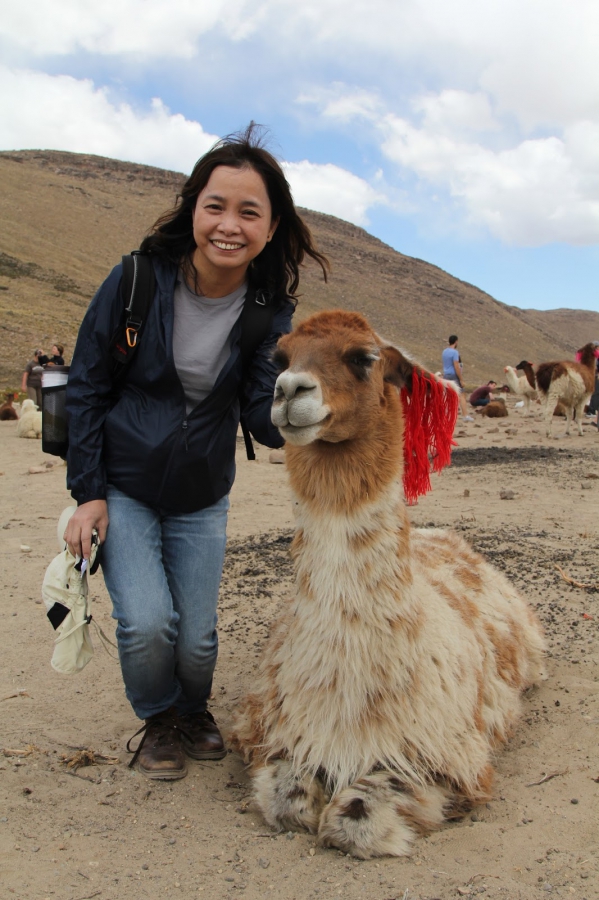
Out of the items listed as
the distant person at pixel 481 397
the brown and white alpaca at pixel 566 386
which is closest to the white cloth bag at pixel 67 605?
the brown and white alpaca at pixel 566 386

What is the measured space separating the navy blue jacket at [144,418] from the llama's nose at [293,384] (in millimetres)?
636

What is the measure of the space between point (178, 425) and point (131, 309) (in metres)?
0.50

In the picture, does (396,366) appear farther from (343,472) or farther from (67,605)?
(67,605)

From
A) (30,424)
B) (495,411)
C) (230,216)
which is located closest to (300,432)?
(230,216)

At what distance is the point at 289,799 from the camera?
9.30 feet

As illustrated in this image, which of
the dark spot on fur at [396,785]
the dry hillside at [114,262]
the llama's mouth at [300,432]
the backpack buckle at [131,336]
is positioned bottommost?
the dark spot on fur at [396,785]

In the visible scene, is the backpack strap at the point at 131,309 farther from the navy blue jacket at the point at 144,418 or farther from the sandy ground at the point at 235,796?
the sandy ground at the point at 235,796

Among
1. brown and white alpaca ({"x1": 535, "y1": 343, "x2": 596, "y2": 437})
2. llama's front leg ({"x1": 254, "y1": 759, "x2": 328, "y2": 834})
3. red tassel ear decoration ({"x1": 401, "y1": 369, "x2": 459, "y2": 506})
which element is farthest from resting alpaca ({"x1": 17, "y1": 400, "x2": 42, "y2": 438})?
llama's front leg ({"x1": 254, "y1": 759, "x2": 328, "y2": 834})

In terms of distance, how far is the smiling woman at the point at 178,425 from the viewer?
10.3 ft

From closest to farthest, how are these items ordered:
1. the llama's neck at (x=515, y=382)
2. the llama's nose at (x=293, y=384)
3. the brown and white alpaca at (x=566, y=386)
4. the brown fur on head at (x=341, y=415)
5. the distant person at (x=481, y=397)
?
the llama's nose at (x=293, y=384), the brown fur on head at (x=341, y=415), the brown and white alpaca at (x=566, y=386), the llama's neck at (x=515, y=382), the distant person at (x=481, y=397)

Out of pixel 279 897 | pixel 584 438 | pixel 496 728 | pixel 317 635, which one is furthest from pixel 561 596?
pixel 584 438

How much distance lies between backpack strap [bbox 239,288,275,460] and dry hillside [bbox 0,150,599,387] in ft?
85.7

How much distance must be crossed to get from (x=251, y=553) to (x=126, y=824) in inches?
145

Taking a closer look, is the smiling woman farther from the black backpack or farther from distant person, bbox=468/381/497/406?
distant person, bbox=468/381/497/406
